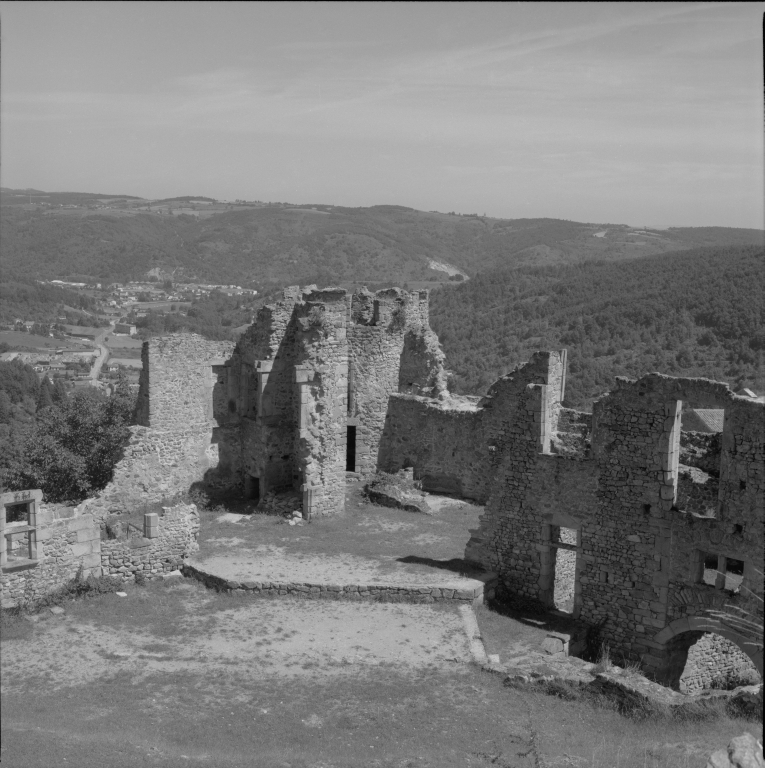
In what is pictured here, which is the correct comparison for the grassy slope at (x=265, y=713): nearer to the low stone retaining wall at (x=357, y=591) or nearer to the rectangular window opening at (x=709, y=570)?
the low stone retaining wall at (x=357, y=591)

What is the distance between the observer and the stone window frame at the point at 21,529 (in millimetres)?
15492

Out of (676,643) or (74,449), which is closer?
(676,643)

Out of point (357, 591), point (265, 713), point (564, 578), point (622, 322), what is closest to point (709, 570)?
point (564, 578)

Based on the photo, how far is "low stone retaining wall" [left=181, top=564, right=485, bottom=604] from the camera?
56.4 feet

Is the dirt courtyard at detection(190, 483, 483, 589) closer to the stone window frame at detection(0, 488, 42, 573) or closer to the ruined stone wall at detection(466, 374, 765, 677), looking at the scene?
the ruined stone wall at detection(466, 374, 765, 677)

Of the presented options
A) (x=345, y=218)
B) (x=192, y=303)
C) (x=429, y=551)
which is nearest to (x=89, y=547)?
(x=429, y=551)

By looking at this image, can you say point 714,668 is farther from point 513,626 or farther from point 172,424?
point 172,424

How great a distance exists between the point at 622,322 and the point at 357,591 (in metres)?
31.4

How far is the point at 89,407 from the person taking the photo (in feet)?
86.1

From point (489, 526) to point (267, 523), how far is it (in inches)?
243

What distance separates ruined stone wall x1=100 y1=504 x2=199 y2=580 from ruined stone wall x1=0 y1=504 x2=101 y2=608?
0.34 meters

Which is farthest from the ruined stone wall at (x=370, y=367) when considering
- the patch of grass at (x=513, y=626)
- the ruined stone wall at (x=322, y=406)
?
the patch of grass at (x=513, y=626)

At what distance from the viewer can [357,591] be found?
17.4 metres

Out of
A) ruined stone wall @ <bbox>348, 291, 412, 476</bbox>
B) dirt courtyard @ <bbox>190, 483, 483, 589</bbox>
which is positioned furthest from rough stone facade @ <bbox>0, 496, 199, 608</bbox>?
ruined stone wall @ <bbox>348, 291, 412, 476</bbox>
